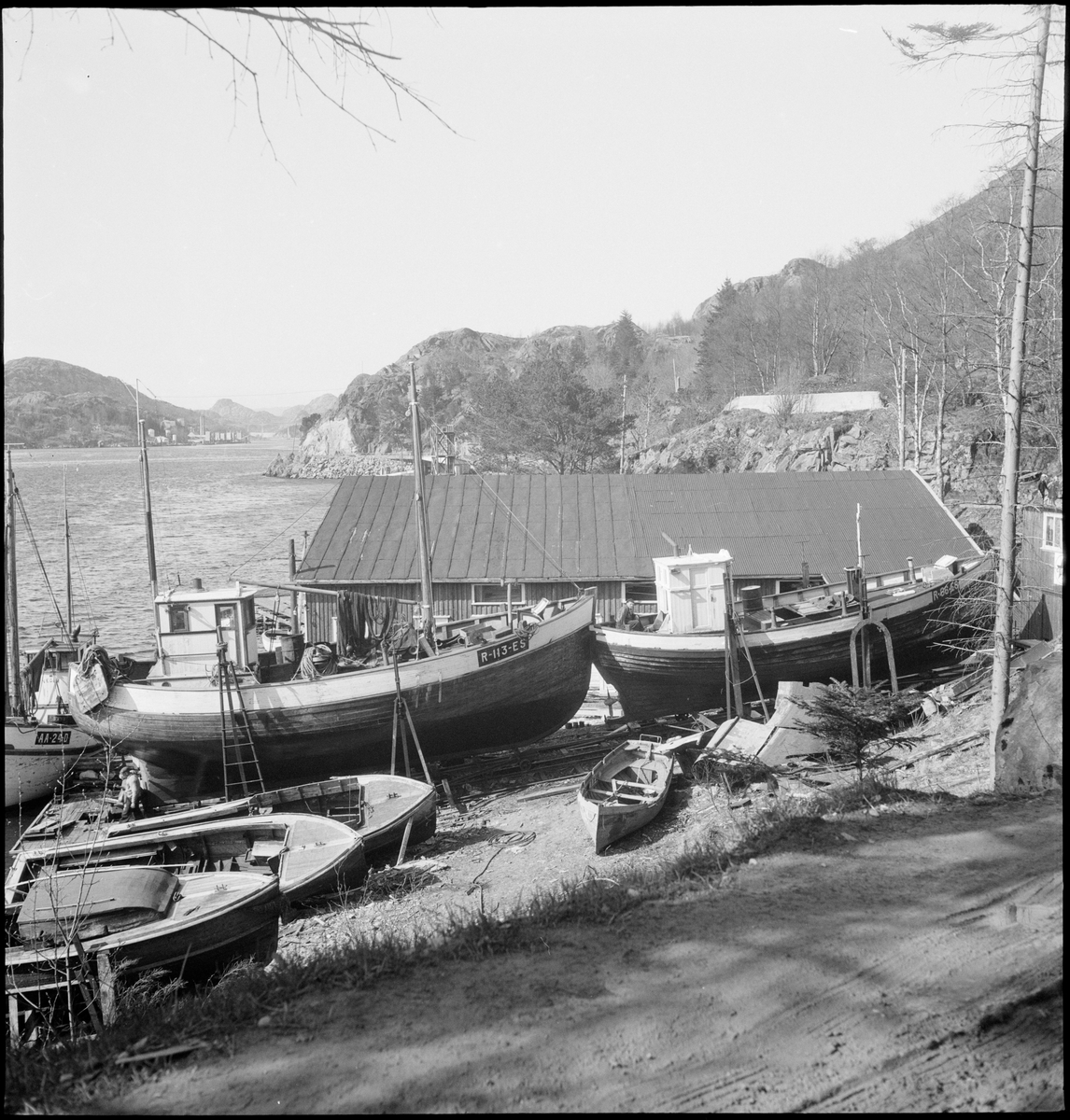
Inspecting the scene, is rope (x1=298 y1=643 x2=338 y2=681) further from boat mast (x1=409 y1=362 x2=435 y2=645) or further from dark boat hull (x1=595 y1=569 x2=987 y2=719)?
dark boat hull (x1=595 y1=569 x2=987 y2=719)

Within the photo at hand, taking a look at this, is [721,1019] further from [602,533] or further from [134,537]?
[134,537]

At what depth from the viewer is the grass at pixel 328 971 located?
4.64 meters

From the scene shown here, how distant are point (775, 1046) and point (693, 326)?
14852cm

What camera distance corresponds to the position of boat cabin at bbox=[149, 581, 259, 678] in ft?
59.1

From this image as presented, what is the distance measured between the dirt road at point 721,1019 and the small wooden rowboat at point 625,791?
247 inches

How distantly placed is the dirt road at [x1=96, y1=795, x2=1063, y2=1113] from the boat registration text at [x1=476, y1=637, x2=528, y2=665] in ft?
39.0

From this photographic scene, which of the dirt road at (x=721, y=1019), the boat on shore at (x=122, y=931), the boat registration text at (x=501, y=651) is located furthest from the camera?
the boat registration text at (x=501, y=651)

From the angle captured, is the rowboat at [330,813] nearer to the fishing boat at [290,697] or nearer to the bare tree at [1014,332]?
the fishing boat at [290,697]

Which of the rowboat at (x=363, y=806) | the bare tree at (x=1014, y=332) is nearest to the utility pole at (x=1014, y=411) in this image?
the bare tree at (x=1014, y=332)

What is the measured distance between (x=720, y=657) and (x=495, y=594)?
6485mm

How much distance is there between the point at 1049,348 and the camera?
42.4 ft

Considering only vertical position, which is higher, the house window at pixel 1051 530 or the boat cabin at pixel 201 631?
the house window at pixel 1051 530

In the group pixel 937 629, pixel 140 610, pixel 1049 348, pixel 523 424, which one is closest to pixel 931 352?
pixel 523 424

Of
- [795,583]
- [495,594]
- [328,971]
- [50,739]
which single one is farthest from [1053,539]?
[50,739]
